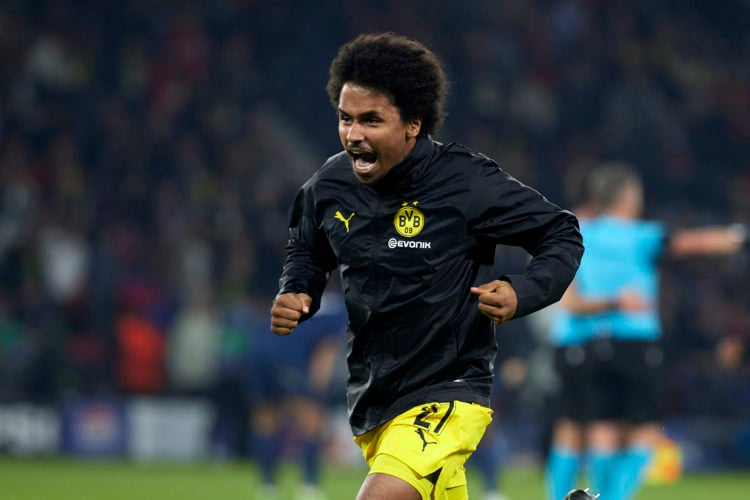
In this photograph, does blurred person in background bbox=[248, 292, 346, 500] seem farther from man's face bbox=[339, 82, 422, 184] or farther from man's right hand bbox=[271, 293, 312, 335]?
man's face bbox=[339, 82, 422, 184]

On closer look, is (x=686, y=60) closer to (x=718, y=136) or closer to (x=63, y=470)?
(x=718, y=136)

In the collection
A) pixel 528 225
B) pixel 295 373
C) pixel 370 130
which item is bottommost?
pixel 295 373

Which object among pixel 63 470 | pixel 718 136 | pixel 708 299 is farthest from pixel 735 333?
pixel 63 470

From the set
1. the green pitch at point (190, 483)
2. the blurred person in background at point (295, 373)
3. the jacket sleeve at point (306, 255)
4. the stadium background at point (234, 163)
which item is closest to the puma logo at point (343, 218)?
the jacket sleeve at point (306, 255)

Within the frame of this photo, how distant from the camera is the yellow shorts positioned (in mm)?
4711

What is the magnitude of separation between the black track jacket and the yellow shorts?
0.05m

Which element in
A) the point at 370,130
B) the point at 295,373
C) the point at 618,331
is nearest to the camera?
the point at 370,130

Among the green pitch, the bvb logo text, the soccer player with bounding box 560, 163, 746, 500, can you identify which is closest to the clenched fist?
the bvb logo text

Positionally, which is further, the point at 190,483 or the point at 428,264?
the point at 190,483

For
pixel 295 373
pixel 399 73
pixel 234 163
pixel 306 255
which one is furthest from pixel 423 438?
pixel 234 163

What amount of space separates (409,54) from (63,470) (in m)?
10.0

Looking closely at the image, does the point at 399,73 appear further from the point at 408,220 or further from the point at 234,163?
the point at 234,163

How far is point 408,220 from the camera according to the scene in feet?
16.4

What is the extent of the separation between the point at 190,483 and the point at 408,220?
28.4 ft
